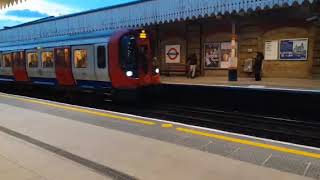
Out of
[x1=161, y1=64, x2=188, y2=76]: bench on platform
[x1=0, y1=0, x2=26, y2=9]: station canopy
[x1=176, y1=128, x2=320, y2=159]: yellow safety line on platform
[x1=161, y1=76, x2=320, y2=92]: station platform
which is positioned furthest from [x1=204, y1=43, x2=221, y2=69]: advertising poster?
[x1=176, y1=128, x2=320, y2=159]: yellow safety line on platform

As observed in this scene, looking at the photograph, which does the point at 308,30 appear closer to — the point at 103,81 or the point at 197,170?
the point at 103,81

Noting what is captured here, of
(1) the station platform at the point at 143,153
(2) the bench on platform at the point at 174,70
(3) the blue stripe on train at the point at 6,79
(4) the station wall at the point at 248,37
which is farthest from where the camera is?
(2) the bench on platform at the point at 174,70

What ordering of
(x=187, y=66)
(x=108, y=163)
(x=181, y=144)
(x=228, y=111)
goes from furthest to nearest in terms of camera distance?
(x=187, y=66) < (x=228, y=111) < (x=181, y=144) < (x=108, y=163)

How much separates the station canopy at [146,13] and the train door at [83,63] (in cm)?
622

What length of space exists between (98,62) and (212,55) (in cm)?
996

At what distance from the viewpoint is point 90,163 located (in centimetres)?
500

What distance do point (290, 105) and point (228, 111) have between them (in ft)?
6.74

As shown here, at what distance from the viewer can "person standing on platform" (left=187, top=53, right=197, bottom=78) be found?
20648 millimetres

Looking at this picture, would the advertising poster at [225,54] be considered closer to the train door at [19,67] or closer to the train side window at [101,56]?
the train side window at [101,56]

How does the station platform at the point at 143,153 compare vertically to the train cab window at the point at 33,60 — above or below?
below

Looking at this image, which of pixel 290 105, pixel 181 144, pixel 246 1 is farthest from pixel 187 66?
pixel 181 144

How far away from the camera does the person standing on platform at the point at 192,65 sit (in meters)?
20.6

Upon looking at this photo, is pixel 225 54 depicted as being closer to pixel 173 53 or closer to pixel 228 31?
pixel 228 31

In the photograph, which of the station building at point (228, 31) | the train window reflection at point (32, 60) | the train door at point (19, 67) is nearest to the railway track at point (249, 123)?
the station building at point (228, 31)
